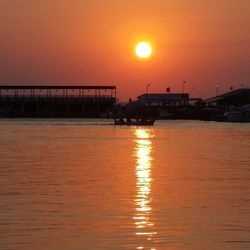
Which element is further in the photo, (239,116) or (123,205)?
(239,116)

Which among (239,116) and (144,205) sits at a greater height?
(144,205)

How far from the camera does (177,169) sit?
34.4m

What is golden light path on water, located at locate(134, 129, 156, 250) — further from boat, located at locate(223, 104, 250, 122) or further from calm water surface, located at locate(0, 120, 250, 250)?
boat, located at locate(223, 104, 250, 122)

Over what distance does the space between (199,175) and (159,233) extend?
14530 millimetres

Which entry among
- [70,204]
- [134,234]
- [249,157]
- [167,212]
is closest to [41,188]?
[70,204]

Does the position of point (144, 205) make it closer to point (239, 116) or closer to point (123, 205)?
point (123, 205)

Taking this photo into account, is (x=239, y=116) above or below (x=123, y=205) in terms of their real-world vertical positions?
below

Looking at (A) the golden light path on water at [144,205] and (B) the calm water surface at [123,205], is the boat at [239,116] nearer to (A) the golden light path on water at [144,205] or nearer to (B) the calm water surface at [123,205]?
(B) the calm water surface at [123,205]

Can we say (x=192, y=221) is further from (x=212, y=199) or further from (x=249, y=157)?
(x=249, y=157)

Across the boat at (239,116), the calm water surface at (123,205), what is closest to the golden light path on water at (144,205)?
the calm water surface at (123,205)

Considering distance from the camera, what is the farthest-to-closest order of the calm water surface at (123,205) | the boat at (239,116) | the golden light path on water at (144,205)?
the boat at (239,116)
the golden light path on water at (144,205)
the calm water surface at (123,205)

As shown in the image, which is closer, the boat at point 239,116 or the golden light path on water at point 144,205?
the golden light path on water at point 144,205

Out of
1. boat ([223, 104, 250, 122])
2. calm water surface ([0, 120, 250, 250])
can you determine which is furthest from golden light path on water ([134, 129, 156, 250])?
boat ([223, 104, 250, 122])

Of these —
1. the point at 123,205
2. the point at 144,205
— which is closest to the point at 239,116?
the point at 144,205
